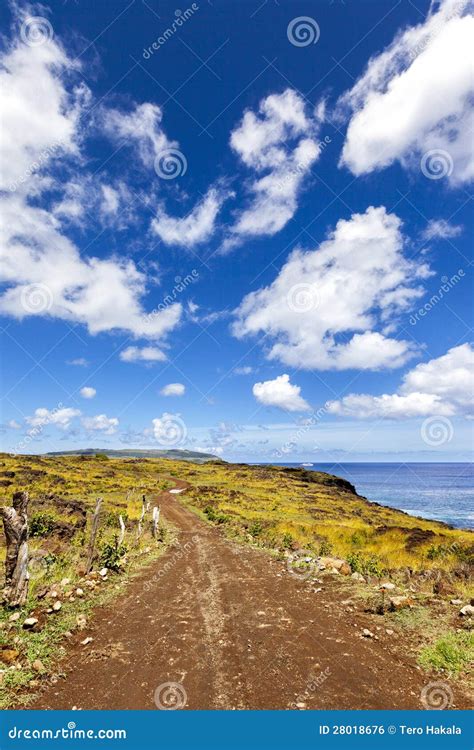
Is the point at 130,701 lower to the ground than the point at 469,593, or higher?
lower

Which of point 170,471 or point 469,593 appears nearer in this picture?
point 469,593

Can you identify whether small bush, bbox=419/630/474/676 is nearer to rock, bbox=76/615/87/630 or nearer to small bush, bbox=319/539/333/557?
rock, bbox=76/615/87/630

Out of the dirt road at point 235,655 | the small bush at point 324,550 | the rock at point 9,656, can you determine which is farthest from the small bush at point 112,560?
the small bush at point 324,550

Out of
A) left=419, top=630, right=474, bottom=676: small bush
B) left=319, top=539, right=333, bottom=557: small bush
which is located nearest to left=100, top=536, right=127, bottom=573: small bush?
left=319, top=539, right=333, bottom=557: small bush

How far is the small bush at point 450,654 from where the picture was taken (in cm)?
696

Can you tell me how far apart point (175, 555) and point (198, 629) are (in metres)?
9.94

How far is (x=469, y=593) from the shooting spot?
1077 cm

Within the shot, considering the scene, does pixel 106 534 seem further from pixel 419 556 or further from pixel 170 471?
pixel 170 471

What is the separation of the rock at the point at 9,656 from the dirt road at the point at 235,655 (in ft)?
2.86

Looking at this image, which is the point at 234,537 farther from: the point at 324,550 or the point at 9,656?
the point at 9,656

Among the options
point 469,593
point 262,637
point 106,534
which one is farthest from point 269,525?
point 262,637

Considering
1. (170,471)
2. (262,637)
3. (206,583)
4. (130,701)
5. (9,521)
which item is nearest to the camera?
(130,701)

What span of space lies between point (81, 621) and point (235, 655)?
158 inches

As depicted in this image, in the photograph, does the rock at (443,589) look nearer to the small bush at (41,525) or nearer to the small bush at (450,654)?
the small bush at (450,654)
